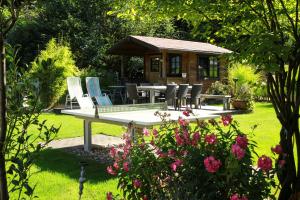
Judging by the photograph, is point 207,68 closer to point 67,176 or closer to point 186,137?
point 67,176

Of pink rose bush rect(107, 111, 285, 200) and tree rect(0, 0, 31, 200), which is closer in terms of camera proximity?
tree rect(0, 0, 31, 200)

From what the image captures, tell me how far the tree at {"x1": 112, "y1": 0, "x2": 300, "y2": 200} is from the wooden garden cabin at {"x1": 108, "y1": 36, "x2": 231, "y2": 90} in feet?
52.9

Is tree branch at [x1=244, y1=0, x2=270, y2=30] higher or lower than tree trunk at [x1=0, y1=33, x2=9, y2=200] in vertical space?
higher

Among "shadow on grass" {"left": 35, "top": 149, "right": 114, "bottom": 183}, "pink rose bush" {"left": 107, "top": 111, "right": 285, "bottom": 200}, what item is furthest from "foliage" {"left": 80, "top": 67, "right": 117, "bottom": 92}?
"pink rose bush" {"left": 107, "top": 111, "right": 285, "bottom": 200}

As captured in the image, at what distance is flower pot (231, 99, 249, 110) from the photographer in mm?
14898

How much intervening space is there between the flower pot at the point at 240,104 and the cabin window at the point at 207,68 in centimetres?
692

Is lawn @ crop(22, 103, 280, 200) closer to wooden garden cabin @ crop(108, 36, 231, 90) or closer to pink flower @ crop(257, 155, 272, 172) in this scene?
pink flower @ crop(257, 155, 272, 172)

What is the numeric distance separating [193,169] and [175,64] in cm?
1893

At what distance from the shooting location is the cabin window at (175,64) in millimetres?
21359

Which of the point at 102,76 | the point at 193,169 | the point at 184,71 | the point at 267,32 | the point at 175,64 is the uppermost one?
the point at 175,64

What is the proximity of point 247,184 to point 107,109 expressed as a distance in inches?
209

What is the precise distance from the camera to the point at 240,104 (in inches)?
593

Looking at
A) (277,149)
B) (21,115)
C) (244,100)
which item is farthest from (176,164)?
(244,100)

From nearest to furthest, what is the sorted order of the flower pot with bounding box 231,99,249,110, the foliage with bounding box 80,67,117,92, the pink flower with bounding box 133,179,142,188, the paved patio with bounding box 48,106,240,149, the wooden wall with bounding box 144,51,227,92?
the pink flower with bounding box 133,179,142,188
the paved patio with bounding box 48,106,240,149
the flower pot with bounding box 231,99,249,110
the foliage with bounding box 80,67,117,92
the wooden wall with bounding box 144,51,227,92
